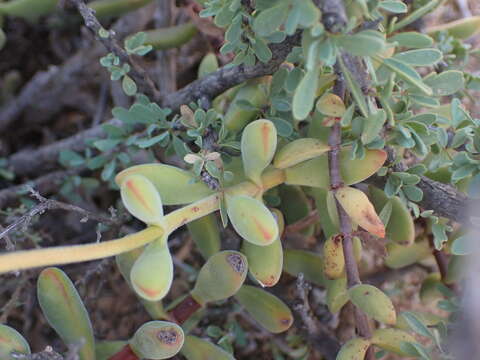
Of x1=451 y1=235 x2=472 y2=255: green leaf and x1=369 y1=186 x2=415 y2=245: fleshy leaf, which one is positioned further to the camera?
x1=369 y1=186 x2=415 y2=245: fleshy leaf

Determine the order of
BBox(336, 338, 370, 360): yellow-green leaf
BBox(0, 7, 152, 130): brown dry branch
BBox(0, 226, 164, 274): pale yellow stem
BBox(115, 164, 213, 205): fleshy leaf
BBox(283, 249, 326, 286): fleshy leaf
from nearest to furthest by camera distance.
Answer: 1. BBox(0, 226, 164, 274): pale yellow stem
2. BBox(115, 164, 213, 205): fleshy leaf
3. BBox(336, 338, 370, 360): yellow-green leaf
4. BBox(283, 249, 326, 286): fleshy leaf
5. BBox(0, 7, 152, 130): brown dry branch

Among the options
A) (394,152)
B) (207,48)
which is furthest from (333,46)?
(207,48)

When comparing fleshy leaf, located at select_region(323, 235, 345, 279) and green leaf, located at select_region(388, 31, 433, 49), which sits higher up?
green leaf, located at select_region(388, 31, 433, 49)

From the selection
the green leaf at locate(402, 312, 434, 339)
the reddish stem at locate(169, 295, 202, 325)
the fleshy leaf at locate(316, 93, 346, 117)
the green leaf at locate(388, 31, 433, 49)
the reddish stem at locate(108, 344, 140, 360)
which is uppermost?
the green leaf at locate(388, 31, 433, 49)

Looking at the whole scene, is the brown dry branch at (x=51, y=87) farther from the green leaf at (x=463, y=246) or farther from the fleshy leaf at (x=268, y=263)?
the green leaf at (x=463, y=246)

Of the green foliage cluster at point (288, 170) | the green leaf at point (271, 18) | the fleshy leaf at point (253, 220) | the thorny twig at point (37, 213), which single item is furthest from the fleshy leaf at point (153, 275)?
the green leaf at point (271, 18)

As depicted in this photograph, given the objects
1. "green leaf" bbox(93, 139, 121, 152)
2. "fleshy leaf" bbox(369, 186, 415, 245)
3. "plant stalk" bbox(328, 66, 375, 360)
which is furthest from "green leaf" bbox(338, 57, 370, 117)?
"green leaf" bbox(93, 139, 121, 152)

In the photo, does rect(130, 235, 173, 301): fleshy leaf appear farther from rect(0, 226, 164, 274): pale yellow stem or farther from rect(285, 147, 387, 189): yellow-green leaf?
rect(285, 147, 387, 189): yellow-green leaf

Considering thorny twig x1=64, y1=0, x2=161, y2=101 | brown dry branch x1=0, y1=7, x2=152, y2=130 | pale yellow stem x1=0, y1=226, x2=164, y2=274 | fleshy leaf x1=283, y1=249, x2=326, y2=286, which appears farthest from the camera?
brown dry branch x1=0, y1=7, x2=152, y2=130
